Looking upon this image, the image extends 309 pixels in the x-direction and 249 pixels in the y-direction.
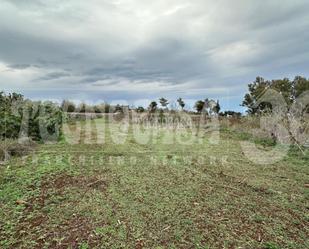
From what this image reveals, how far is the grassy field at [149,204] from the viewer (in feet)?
8.87

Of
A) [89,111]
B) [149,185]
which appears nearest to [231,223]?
[149,185]

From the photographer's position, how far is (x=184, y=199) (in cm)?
362

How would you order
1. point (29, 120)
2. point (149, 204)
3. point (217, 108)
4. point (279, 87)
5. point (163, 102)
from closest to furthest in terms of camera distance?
point (149, 204) → point (29, 120) → point (217, 108) → point (163, 102) → point (279, 87)

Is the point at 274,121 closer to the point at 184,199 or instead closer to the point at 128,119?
the point at 184,199

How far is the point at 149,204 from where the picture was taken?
345cm

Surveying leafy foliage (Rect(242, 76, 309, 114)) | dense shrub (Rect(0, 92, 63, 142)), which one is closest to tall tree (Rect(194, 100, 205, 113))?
leafy foliage (Rect(242, 76, 309, 114))

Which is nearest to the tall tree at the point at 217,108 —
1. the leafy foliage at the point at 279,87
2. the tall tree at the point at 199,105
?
the tall tree at the point at 199,105

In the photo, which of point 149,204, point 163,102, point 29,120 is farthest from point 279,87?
point 149,204

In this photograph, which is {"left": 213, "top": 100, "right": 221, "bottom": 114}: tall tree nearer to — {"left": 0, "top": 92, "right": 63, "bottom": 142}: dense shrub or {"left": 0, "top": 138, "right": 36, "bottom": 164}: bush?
{"left": 0, "top": 92, "right": 63, "bottom": 142}: dense shrub

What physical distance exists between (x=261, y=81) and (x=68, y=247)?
2561 centimetres

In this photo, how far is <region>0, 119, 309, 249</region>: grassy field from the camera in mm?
2704

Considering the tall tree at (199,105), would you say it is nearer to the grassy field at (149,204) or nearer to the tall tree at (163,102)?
the tall tree at (163,102)

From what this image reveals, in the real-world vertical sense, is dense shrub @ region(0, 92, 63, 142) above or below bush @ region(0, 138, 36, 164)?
above

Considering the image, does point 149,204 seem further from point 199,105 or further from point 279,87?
point 279,87
